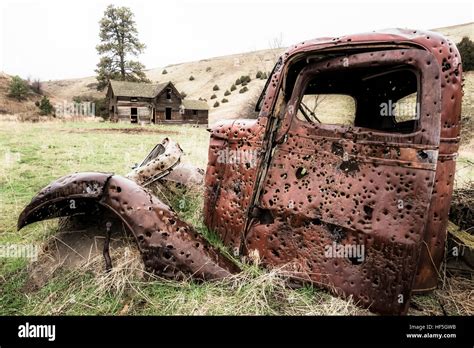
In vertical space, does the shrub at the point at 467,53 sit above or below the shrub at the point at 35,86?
below

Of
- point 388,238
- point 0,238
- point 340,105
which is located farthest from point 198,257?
point 340,105

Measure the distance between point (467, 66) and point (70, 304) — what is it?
2843 centimetres

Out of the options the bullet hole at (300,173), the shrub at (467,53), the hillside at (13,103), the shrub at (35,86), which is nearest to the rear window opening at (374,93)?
the bullet hole at (300,173)

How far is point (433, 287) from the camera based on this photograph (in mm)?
2258

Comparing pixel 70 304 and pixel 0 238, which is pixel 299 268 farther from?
pixel 0 238

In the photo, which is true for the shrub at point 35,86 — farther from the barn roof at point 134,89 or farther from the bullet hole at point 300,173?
the bullet hole at point 300,173

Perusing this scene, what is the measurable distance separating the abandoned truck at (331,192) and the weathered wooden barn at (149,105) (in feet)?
112

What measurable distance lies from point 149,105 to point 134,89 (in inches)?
86.6

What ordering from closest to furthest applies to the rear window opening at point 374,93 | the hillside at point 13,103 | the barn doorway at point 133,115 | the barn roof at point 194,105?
the rear window opening at point 374,93 < the barn doorway at point 133,115 < the barn roof at point 194,105 < the hillside at point 13,103

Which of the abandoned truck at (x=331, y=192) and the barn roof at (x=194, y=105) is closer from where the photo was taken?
the abandoned truck at (x=331, y=192)

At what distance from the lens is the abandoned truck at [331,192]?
2.02 metres

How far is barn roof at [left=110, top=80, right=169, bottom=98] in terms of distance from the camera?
34062 millimetres

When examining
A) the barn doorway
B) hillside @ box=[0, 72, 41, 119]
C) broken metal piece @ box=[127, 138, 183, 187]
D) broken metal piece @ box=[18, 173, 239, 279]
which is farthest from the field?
hillside @ box=[0, 72, 41, 119]

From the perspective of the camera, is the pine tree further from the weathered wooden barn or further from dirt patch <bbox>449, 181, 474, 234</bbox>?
dirt patch <bbox>449, 181, 474, 234</bbox>
